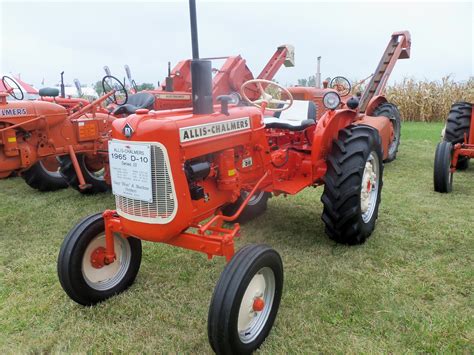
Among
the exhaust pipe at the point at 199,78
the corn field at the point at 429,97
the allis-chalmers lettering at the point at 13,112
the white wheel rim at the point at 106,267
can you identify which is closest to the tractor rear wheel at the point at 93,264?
the white wheel rim at the point at 106,267

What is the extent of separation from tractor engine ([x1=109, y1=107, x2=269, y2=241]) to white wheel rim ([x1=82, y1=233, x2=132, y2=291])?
41 cm

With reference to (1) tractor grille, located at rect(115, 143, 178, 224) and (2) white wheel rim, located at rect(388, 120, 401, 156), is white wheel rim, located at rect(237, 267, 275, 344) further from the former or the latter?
(2) white wheel rim, located at rect(388, 120, 401, 156)

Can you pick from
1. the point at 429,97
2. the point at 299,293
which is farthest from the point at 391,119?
the point at 429,97

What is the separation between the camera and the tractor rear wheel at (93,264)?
2.54m

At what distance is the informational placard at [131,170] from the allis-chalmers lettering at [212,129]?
0.74ft

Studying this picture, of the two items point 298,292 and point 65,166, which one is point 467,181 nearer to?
point 298,292

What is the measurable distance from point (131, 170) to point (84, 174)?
3.38 m

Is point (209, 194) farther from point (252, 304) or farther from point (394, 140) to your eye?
point (394, 140)

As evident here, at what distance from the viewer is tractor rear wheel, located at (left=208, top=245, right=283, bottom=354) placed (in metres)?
2.04

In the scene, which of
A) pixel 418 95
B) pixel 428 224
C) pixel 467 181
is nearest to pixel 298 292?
pixel 428 224

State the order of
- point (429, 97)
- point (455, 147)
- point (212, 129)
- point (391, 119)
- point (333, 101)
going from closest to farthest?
point (212, 129)
point (333, 101)
point (455, 147)
point (391, 119)
point (429, 97)

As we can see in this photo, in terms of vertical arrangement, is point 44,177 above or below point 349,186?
below

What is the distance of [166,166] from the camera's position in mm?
2215

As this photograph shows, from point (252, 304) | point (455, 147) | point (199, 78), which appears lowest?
point (252, 304)
